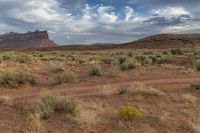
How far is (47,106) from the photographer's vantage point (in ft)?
32.1

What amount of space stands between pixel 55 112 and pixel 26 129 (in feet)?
5.34

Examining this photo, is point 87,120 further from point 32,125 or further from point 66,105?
point 32,125

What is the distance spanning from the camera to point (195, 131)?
826 cm

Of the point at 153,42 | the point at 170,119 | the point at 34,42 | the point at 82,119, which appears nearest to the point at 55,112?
the point at 82,119

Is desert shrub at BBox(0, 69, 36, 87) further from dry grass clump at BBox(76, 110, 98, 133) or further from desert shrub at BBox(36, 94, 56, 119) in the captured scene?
dry grass clump at BBox(76, 110, 98, 133)

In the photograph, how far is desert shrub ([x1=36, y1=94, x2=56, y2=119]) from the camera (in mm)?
9484

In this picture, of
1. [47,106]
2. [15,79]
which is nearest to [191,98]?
[47,106]

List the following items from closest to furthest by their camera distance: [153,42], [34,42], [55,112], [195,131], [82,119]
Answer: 1. [195,131]
2. [82,119]
3. [55,112]
4. [153,42]
5. [34,42]

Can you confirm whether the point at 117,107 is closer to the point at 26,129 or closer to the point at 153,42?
the point at 26,129

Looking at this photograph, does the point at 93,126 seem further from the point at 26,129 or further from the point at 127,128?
the point at 26,129

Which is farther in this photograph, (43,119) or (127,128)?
(43,119)

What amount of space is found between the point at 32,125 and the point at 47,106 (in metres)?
1.40

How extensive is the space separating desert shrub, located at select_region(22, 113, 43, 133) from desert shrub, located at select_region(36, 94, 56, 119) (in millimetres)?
515

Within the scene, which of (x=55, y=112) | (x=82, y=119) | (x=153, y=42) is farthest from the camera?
(x=153, y=42)
